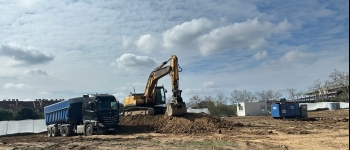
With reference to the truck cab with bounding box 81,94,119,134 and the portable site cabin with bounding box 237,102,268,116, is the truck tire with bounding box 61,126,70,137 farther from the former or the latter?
the portable site cabin with bounding box 237,102,268,116

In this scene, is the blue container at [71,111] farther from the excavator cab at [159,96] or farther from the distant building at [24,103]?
the distant building at [24,103]

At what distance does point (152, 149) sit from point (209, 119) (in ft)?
35.9

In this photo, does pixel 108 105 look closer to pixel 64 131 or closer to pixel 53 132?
pixel 64 131

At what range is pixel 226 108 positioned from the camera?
214 feet

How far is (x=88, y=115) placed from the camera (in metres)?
25.6

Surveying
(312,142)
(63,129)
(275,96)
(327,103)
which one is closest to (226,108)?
(327,103)

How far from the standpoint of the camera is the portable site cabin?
58.2m

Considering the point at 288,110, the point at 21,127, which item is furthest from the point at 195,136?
the point at 21,127

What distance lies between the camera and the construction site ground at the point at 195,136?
15914 mm

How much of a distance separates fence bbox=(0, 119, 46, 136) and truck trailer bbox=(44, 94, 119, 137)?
408 inches

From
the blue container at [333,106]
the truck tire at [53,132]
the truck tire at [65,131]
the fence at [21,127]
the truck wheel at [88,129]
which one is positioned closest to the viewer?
the truck wheel at [88,129]

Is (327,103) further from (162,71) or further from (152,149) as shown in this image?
(152,149)

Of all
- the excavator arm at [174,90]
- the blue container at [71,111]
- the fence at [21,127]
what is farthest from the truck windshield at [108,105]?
the fence at [21,127]

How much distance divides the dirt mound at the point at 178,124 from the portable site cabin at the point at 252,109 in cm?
3254
